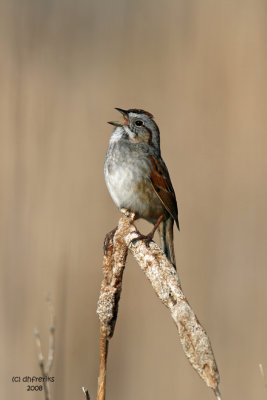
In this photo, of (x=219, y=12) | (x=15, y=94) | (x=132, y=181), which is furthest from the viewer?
(x=219, y=12)

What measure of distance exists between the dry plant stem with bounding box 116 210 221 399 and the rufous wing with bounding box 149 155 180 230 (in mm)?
1271

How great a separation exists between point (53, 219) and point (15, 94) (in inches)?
28.6

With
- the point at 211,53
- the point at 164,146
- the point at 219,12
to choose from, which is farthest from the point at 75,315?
the point at 219,12

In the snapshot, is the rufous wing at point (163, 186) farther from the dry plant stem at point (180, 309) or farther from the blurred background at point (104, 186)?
the dry plant stem at point (180, 309)

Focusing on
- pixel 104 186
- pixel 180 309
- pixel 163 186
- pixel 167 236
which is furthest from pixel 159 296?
pixel 104 186

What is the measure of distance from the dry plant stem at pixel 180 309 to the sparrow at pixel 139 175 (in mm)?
1229

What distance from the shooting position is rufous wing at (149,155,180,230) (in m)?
2.78

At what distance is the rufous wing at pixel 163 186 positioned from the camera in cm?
278

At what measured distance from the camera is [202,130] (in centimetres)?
343

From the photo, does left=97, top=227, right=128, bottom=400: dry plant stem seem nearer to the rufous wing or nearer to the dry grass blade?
the dry grass blade

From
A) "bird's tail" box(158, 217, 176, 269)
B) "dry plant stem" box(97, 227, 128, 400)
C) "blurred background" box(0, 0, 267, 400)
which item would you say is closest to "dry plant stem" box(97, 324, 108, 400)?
"dry plant stem" box(97, 227, 128, 400)

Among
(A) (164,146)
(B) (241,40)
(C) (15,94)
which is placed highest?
(B) (241,40)

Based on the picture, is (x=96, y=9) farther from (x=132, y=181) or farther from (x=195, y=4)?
(x=132, y=181)

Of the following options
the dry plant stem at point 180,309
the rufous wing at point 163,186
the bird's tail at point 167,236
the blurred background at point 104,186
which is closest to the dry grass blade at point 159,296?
the dry plant stem at point 180,309
